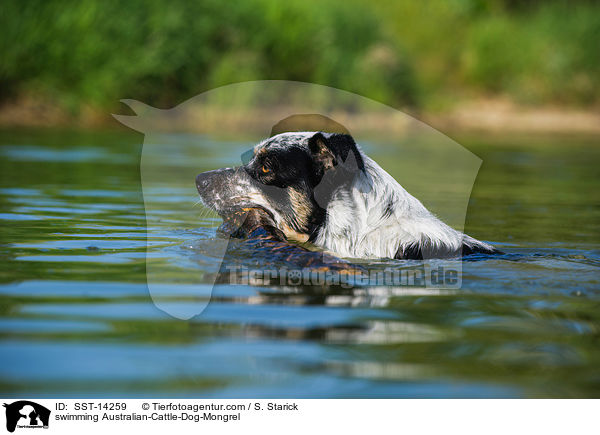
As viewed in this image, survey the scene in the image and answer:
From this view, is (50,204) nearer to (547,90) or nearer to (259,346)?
(259,346)

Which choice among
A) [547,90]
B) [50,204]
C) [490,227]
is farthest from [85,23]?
[547,90]

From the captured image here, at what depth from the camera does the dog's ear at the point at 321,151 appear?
5.22 m

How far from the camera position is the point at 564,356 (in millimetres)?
3334

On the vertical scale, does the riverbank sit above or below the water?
above

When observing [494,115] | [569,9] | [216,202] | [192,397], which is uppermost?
[569,9]

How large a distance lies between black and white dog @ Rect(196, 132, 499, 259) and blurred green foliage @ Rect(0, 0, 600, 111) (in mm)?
13160

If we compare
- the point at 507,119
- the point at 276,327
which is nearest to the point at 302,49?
the point at 507,119

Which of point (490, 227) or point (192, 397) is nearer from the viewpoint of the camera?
point (192, 397)

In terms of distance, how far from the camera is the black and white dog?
206 inches

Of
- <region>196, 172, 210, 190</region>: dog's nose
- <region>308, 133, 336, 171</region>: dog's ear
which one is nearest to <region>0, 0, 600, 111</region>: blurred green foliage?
<region>196, 172, 210, 190</region>: dog's nose

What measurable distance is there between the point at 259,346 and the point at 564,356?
3.89 ft
